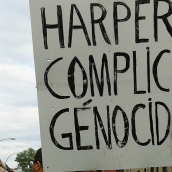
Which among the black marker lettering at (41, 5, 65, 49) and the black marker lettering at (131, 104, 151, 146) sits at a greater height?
the black marker lettering at (41, 5, 65, 49)

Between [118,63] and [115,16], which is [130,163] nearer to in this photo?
[118,63]

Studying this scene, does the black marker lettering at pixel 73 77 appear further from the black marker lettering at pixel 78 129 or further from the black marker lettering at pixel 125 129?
the black marker lettering at pixel 125 129

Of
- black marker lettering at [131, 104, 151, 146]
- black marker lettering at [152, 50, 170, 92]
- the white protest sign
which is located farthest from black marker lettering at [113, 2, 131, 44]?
black marker lettering at [131, 104, 151, 146]

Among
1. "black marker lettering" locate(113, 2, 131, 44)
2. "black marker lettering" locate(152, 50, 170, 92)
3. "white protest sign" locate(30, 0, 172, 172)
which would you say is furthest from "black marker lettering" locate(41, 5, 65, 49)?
"black marker lettering" locate(152, 50, 170, 92)

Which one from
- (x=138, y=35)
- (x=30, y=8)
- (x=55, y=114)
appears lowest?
(x=55, y=114)

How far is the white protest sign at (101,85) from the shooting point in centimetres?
332

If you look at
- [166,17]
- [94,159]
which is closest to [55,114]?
[94,159]

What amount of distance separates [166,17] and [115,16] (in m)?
0.37

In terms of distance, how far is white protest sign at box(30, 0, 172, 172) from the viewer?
3.32m

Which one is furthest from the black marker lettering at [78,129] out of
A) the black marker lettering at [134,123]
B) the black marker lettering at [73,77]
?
the black marker lettering at [134,123]

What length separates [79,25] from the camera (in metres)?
3.37

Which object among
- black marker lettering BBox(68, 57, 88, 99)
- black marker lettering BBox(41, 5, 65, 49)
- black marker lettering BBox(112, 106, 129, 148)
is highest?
black marker lettering BBox(41, 5, 65, 49)

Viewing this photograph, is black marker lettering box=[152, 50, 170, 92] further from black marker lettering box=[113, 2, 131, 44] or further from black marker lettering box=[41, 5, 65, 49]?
black marker lettering box=[41, 5, 65, 49]

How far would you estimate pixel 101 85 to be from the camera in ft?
→ 11.0
